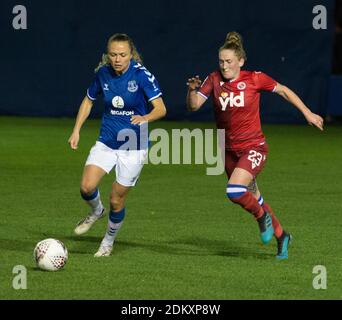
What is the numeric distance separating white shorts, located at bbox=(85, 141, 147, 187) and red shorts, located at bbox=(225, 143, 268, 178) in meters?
0.83

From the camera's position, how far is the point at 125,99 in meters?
10.8

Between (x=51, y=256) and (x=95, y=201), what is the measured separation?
5.96ft

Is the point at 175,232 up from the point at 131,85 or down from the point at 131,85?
down

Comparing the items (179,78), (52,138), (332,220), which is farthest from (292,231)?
(179,78)

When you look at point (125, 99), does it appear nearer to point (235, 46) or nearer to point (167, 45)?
point (235, 46)

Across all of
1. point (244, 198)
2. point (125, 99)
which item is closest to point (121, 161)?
point (125, 99)

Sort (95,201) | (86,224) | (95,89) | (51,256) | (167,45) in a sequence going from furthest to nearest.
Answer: (167,45) < (86,224) < (95,201) < (95,89) < (51,256)

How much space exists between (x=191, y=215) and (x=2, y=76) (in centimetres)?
1465

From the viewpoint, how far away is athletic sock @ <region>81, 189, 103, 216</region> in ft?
37.3

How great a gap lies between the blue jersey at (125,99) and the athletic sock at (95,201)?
0.65 meters

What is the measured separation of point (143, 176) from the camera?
17.4 meters

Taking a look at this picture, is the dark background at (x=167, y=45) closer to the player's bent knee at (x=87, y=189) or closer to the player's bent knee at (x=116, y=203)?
the player's bent knee at (x=87, y=189)

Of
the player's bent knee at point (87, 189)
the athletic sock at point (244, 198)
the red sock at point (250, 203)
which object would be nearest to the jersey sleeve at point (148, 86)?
the player's bent knee at point (87, 189)
